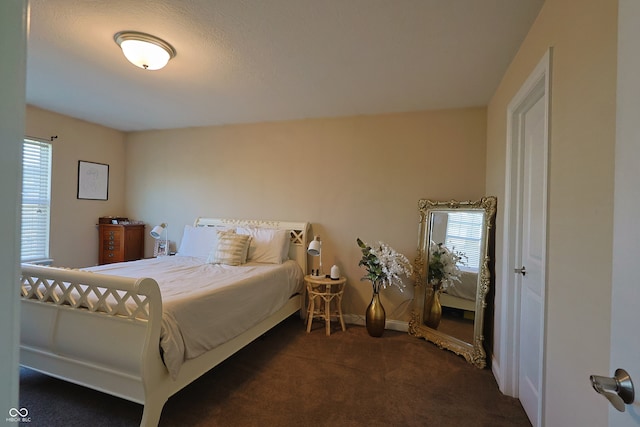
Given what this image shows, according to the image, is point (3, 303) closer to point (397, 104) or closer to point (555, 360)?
point (555, 360)

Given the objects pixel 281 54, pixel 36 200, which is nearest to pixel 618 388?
pixel 281 54

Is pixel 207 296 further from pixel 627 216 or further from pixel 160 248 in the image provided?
pixel 160 248

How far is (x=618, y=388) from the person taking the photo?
581 millimetres

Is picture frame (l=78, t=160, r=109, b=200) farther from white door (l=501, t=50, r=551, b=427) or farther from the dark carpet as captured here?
white door (l=501, t=50, r=551, b=427)

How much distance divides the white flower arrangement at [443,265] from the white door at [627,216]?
7.97 feet

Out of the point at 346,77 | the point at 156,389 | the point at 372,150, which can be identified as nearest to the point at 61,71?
the point at 346,77

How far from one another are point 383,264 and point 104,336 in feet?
7.76

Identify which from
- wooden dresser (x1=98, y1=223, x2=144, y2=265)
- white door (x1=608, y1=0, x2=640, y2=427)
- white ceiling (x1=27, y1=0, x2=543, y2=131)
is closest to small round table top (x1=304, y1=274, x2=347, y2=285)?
white ceiling (x1=27, y1=0, x2=543, y2=131)

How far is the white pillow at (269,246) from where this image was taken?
3381mm

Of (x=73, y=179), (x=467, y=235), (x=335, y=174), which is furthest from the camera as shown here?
(x=73, y=179)

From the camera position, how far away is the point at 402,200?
335 centimetres

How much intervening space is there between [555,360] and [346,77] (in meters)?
2.34

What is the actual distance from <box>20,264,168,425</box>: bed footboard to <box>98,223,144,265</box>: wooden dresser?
2.31 metres

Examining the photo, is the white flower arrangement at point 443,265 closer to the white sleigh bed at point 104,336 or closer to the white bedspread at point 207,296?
the white bedspread at point 207,296
